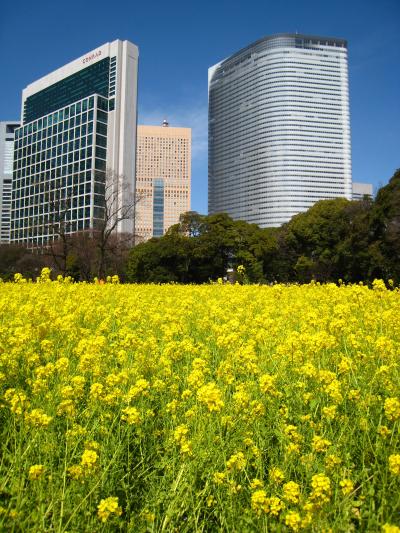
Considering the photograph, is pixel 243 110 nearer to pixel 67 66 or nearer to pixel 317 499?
pixel 67 66

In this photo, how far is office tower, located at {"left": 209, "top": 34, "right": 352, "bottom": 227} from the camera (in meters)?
131

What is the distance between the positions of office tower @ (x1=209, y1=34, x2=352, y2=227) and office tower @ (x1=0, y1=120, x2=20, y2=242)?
7113 cm

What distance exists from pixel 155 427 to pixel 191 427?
14.8 inches

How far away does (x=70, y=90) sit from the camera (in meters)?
109

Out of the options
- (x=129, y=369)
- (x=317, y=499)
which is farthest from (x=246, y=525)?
(x=129, y=369)

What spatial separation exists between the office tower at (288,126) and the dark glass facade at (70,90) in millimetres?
57884

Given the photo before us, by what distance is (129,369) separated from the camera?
3.24 metres

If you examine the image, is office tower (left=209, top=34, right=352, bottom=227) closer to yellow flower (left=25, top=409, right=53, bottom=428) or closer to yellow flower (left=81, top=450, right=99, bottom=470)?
yellow flower (left=25, top=409, right=53, bottom=428)

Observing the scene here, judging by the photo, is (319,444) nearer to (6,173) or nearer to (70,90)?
(70,90)

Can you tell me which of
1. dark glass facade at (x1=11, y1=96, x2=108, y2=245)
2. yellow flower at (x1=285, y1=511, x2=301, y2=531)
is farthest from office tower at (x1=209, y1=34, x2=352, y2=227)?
yellow flower at (x1=285, y1=511, x2=301, y2=531)

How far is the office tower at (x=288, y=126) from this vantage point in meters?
131

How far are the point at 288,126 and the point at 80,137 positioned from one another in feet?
224

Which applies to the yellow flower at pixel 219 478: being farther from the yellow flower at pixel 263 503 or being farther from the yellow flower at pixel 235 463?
the yellow flower at pixel 263 503

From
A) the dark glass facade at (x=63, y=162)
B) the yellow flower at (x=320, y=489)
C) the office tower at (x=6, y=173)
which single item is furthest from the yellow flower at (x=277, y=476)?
the office tower at (x=6, y=173)
